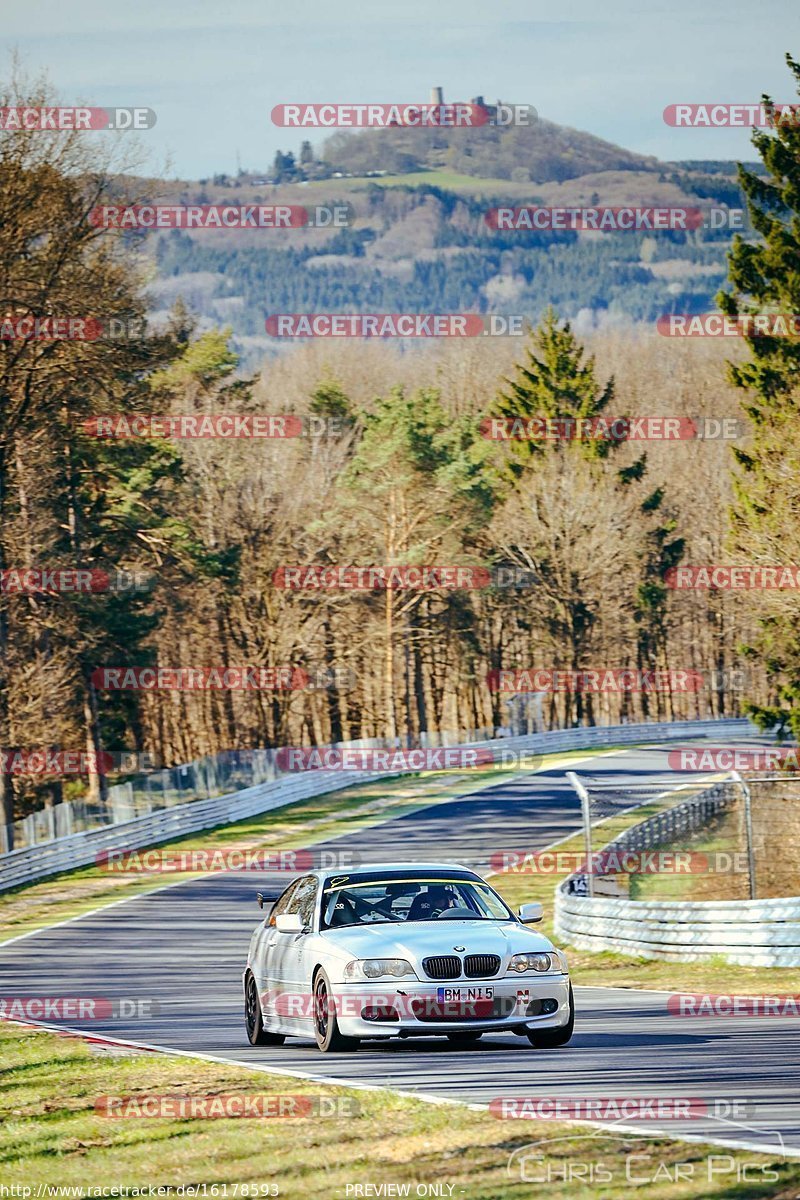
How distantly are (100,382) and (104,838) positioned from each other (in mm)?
10751

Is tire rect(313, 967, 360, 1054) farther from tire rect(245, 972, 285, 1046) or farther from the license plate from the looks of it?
tire rect(245, 972, 285, 1046)

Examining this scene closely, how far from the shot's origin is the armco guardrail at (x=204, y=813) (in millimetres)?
37281

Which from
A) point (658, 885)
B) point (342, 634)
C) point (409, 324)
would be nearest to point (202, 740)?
point (342, 634)

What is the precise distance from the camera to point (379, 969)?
1175cm

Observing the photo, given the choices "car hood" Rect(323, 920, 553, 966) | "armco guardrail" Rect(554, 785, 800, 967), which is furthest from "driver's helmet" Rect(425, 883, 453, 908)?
"armco guardrail" Rect(554, 785, 800, 967)

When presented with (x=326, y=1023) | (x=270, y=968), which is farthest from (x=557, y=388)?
(x=326, y=1023)

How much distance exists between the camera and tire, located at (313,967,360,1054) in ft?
39.4

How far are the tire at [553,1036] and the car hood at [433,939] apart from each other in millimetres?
543

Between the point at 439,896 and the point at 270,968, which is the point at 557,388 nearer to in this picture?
the point at 270,968

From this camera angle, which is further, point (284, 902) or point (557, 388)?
point (557, 388)

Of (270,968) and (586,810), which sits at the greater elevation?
(270,968)

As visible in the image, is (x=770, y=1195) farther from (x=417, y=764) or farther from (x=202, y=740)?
(x=202, y=740)

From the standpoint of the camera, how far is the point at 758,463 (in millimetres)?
43812

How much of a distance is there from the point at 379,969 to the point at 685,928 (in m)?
9.89
